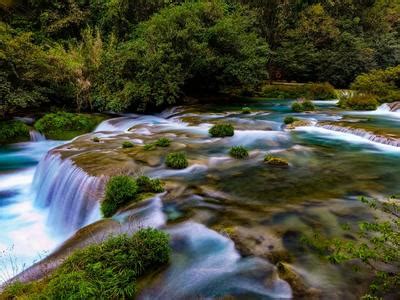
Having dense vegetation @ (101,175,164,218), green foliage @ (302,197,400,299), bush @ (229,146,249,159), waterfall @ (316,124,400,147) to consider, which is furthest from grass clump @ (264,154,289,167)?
→ waterfall @ (316,124,400,147)

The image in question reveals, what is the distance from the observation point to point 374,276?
5.14 meters

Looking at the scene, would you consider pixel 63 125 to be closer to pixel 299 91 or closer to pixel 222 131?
pixel 222 131

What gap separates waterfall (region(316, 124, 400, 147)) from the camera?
13008 mm

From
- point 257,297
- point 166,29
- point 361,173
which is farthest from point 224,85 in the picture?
point 257,297

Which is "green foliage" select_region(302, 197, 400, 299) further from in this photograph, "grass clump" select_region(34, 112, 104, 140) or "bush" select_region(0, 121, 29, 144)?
"bush" select_region(0, 121, 29, 144)

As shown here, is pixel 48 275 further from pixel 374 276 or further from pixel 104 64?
pixel 104 64

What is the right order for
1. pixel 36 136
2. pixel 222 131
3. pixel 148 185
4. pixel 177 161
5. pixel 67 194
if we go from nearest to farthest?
1. pixel 148 185
2. pixel 67 194
3. pixel 177 161
4. pixel 222 131
5. pixel 36 136

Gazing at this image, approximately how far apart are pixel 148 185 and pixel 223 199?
1.88 meters

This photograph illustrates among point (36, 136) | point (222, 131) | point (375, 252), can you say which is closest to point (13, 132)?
point (36, 136)

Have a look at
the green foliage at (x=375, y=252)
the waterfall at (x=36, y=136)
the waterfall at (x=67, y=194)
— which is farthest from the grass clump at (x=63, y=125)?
the green foliage at (x=375, y=252)


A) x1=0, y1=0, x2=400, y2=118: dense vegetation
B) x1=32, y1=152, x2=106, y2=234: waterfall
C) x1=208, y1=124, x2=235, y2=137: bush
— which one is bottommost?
x1=32, y1=152, x2=106, y2=234: waterfall

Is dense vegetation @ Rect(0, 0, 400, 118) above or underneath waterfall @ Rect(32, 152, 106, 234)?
above

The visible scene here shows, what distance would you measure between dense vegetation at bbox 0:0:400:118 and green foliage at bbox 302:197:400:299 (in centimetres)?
1648

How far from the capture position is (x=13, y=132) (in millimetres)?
17250
